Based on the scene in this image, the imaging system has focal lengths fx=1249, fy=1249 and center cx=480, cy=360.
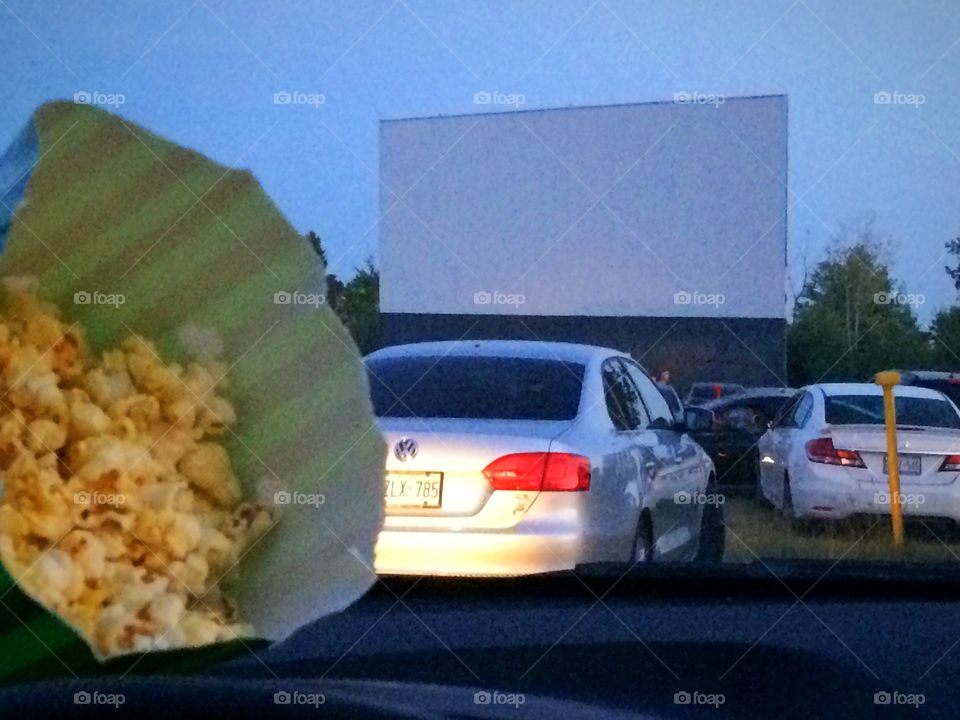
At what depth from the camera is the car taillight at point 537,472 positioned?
429 centimetres

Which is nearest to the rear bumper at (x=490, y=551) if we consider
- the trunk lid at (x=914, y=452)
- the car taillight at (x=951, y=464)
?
A: the trunk lid at (x=914, y=452)

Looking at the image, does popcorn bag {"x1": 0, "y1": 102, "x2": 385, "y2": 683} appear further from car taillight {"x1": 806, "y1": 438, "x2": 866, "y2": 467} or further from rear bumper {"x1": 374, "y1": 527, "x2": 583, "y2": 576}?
car taillight {"x1": 806, "y1": 438, "x2": 866, "y2": 467}

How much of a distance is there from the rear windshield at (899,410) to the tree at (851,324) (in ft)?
0.85

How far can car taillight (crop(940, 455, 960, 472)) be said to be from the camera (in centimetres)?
594

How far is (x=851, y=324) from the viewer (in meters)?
5.33

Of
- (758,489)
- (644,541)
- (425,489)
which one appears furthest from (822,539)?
(425,489)

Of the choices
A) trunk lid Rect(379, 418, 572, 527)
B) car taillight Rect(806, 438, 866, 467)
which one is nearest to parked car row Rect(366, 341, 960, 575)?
trunk lid Rect(379, 418, 572, 527)

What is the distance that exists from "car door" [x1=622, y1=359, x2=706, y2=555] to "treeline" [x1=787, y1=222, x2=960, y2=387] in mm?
565

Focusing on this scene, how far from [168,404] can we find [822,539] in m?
4.84

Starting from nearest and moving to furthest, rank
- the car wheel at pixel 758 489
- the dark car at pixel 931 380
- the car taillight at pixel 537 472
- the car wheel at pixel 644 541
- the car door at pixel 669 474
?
the car taillight at pixel 537 472, the car wheel at pixel 644 541, the car door at pixel 669 474, the dark car at pixel 931 380, the car wheel at pixel 758 489

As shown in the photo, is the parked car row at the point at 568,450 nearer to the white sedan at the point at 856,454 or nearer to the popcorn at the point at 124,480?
the white sedan at the point at 856,454

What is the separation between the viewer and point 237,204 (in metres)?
1.42

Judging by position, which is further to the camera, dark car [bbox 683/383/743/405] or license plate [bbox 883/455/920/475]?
license plate [bbox 883/455/920/475]

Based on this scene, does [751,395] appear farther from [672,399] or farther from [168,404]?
[168,404]
